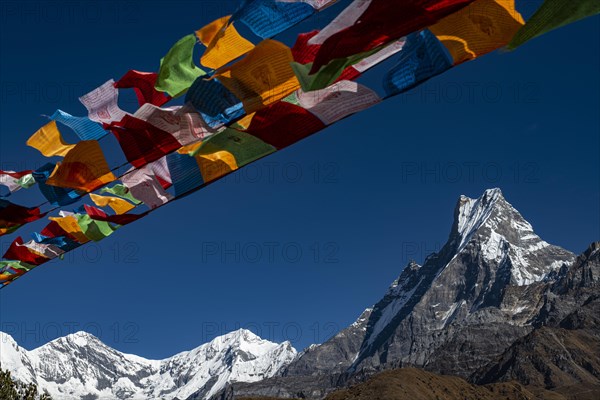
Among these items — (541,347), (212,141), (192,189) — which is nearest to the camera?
(212,141)

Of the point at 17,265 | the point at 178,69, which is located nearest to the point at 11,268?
the point at 17,265

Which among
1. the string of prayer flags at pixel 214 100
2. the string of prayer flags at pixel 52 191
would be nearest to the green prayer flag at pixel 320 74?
the string of prayer flags at pixel 214 100

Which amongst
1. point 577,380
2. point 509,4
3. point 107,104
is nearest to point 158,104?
point 107,104

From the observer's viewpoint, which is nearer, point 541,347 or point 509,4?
point 509,4

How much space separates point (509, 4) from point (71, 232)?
9618 mm

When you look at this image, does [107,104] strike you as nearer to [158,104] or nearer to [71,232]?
[158,104]

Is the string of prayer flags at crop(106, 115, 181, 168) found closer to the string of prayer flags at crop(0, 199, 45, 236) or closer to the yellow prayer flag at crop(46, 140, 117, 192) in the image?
the yellow prayer flag at crop(46, 140, 117, 192)

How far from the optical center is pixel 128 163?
1023 centimetres

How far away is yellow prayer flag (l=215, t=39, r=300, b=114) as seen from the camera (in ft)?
28.2

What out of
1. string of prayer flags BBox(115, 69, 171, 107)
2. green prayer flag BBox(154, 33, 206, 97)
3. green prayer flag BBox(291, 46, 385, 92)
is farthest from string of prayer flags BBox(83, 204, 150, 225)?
green prayer flag BBox(291, 46, 385, 92)

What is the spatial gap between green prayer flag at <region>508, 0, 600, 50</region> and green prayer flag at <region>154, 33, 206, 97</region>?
182 inches

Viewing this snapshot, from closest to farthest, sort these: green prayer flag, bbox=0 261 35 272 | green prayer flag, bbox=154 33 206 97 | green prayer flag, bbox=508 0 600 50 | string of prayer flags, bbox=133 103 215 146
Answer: green prayer flag, bbox=508 0 600 50
string of prayer flags, bbox=133 103 215 146
green prayer flag, bbox=154 33 206 97
green prayer flag, bbox=0 261 35 272

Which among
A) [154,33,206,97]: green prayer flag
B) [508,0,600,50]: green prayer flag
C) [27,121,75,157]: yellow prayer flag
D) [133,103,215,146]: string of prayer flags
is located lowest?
[508,0,600,50]: green prayer flag

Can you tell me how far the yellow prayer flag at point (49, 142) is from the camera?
11523 millimetres
